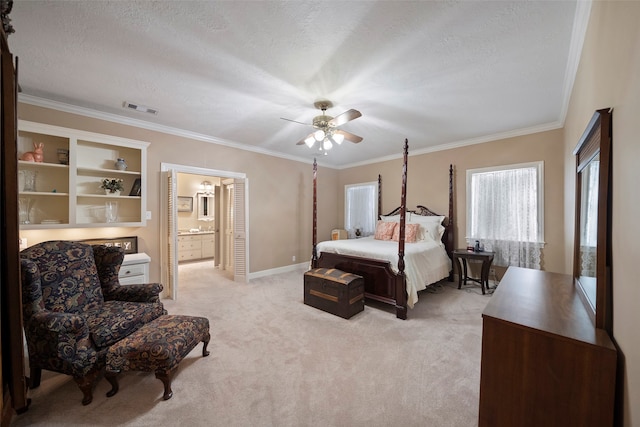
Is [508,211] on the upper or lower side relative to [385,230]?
upper

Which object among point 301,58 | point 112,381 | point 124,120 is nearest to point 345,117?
point 301,58

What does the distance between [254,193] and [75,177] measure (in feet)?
8.53

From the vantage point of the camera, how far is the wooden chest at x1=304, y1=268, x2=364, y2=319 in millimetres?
3076

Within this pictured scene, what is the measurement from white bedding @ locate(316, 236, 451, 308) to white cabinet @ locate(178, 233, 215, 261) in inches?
167

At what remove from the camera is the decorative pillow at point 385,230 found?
481 centimetres

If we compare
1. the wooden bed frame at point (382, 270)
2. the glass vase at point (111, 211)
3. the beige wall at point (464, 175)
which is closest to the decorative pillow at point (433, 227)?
the beige wall at point (464, 175)

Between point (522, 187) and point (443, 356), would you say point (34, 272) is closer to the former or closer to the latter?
point (443, 356)

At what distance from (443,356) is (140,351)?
250cm

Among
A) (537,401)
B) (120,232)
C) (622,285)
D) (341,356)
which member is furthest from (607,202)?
(120,232)

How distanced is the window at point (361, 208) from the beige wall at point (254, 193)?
0.42 meters

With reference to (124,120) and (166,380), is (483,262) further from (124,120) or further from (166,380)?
(124,120)

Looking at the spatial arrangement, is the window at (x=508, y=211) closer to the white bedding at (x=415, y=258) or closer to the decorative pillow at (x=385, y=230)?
the white bedding at (x=415, y=258)

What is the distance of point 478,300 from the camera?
366 centimetres

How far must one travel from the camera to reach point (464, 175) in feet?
14.9
